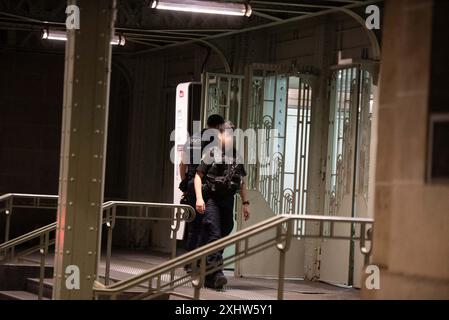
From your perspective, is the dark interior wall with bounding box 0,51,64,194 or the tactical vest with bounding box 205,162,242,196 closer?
the tactical vest with bounding box 205,162,242,196

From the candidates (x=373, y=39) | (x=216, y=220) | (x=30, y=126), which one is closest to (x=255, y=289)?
(x=216, y=220)

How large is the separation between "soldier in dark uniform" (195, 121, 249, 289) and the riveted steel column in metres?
2.09

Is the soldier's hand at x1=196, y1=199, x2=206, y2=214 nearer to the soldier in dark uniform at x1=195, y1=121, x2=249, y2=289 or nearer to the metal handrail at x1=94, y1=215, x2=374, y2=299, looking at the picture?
the soldier in dark uniform at x1=195, y1=121, x2=249, y2=289

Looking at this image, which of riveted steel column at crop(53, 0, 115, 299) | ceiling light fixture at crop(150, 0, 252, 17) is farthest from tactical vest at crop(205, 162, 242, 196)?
riveted steel column at crop(53, 0, 115, 299)

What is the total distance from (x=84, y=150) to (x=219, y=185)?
226 cm

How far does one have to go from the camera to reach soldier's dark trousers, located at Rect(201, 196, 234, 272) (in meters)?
9.66

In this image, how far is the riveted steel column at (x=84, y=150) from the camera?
7.64 m

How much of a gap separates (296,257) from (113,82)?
228 inches

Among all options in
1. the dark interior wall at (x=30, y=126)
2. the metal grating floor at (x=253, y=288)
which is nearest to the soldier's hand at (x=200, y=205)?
the metal grating floor at (x=253, y=288)

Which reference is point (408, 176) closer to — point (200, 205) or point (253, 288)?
point (200, 205)

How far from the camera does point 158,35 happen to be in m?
14.4

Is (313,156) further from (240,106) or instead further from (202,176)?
(202,176)

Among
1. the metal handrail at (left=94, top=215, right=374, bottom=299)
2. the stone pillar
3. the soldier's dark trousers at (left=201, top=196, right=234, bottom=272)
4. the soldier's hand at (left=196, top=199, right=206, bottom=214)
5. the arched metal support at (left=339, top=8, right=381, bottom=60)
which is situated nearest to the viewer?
the stone pillar
